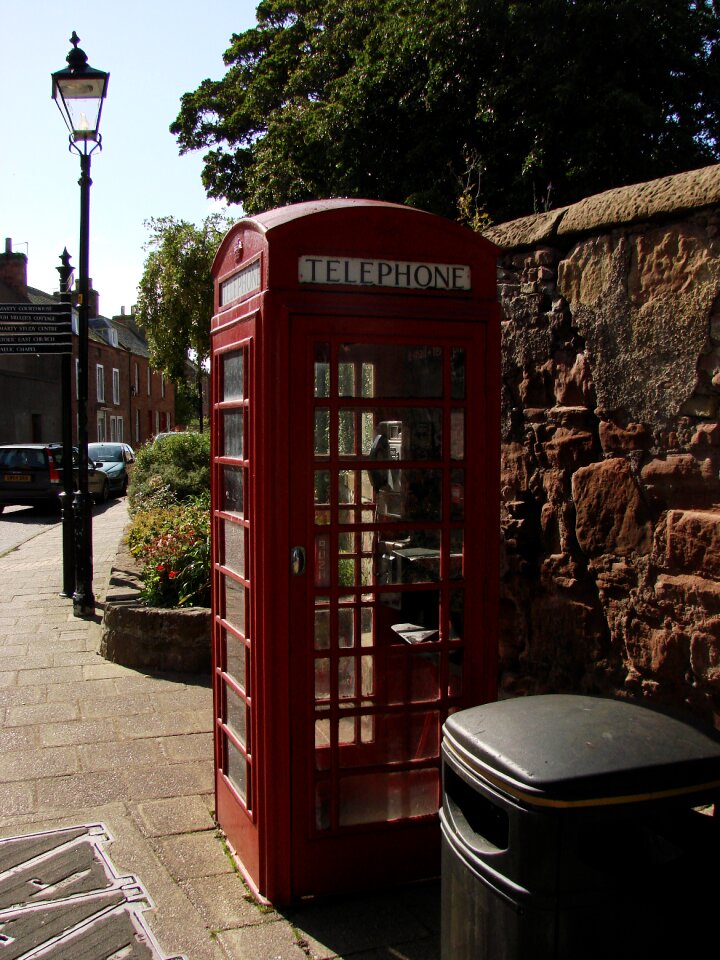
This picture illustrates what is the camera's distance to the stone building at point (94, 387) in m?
38.1

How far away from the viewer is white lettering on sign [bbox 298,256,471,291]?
10.5 ft

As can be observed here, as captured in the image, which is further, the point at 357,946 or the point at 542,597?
the point at 542,597

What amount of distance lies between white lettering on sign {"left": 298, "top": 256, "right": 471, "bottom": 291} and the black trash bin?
169cm

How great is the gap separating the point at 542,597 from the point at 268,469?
5.46ft

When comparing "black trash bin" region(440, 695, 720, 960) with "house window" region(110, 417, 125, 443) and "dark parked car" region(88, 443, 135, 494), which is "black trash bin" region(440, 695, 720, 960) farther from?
"house window" region(110, 417, 125, 443)

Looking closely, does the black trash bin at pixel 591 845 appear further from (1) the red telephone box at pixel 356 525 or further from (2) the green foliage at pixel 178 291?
(2) the green foliage at pixel 178 291

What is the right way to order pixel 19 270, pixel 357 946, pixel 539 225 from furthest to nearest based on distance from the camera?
1. pixel 19 270
2. pixel 539 225
3. pixel 357 946

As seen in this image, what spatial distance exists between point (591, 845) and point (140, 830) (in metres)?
2.58

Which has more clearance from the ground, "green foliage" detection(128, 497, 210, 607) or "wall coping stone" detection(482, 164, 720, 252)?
"wall coping stone" detection(482, 164, 720, 252)

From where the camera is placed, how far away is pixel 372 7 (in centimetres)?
1591

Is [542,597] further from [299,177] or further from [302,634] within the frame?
[299,177]

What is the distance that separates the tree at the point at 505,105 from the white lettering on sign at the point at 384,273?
9007mm

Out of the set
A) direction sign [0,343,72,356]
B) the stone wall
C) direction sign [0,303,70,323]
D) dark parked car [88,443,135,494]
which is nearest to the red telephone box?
the stone wall

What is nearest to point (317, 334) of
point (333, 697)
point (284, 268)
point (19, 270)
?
point (284, 268)
